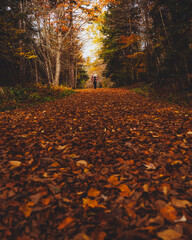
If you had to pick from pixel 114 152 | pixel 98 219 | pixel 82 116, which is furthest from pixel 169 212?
pixel 82 116

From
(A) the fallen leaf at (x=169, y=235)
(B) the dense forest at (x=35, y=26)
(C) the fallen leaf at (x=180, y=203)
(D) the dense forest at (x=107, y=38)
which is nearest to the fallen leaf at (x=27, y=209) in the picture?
(A) the fallen leaf at (x=169, y=235)

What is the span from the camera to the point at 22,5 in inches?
449

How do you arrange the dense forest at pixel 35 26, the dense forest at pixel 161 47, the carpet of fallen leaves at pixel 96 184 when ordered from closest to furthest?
the carpet of fallen leaves at pixel 96 184 → the dense forest at pixel 161 47 → the dense forest at pixel 35 26

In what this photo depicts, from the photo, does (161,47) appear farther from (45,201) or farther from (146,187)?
(45,201)

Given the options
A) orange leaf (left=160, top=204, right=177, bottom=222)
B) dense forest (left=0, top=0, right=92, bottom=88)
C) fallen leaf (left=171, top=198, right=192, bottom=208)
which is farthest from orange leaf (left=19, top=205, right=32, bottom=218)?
dense forest (left=0, top=0, right=92, bottom=88)

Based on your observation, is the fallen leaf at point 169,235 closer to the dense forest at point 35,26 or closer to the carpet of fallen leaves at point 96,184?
the carpet of fallen leaves at point 96,184

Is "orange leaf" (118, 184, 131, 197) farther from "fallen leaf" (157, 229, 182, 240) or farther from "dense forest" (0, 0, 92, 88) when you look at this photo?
"dense forest" (0, 0, 92, 88)

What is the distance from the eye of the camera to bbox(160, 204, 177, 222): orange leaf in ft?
4.46

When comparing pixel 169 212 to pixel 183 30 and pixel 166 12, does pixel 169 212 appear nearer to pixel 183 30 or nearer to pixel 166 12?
pixel 183 30

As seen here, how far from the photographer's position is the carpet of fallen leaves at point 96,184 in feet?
4.24

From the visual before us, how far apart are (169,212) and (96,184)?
859 millimetres

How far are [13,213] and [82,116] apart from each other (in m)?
3.73

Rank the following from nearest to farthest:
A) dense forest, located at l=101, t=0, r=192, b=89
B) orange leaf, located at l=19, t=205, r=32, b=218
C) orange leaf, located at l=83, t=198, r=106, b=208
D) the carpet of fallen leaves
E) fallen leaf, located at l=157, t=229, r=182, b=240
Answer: fallen leaf, located at l=157, t=229, r=182, b=240, the carpet of fallen leaves, orange leaf, located at l=19, t=205, r=32, b=218, orange leaf, located at l=83, t=198, r=106, b=208, dense forest, located at l=101, t=0, r=192, b=89

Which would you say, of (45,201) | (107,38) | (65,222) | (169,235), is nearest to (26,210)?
(45,201)
